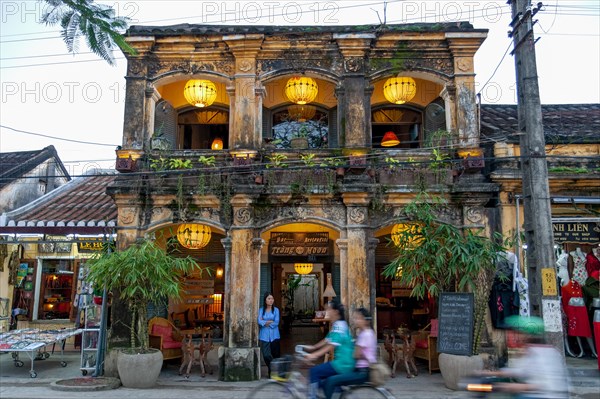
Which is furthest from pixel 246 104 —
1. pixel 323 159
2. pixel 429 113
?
pixel 429 113

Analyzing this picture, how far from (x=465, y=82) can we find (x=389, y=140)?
8.10ft

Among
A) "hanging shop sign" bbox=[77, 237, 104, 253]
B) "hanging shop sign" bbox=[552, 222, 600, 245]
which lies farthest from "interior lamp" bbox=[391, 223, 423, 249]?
"hanging shop sign" bbox=[77, 237, 104, 253]

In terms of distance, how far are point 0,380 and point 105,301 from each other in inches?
109

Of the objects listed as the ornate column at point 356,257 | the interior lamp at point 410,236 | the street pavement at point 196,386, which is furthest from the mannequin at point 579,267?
the ornate column at point 356,257

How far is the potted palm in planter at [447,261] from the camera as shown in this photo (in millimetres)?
10289

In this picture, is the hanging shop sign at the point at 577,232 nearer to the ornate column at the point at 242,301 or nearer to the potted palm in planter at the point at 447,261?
the potted palm in planter at the point at 447,261

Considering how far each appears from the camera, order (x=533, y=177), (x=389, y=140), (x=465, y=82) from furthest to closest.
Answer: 1. (x=389, y=140)
2. (x=465, y=82)
3. (x=533, y=177)

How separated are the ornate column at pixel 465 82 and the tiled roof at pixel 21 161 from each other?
43.4 feet

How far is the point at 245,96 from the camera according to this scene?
40.1ft

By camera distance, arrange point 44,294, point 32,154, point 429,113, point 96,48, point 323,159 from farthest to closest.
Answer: point 32,154
point 44,294
point 429,113
point 323,159
point 96,48

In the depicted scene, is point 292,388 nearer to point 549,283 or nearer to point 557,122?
point 549,283

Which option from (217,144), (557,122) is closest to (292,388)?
(217,144)

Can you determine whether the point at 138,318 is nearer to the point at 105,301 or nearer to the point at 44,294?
the point at 105,301

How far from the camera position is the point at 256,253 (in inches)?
457
